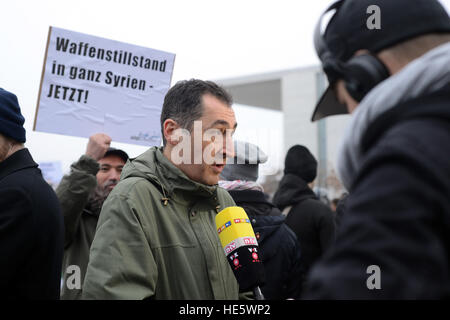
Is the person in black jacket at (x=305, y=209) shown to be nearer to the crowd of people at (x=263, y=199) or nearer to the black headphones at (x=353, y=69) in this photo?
the crowd of people at (x=263, y=199)

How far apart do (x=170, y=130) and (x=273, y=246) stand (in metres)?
1.42

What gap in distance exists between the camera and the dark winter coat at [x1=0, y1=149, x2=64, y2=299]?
2.29 meters

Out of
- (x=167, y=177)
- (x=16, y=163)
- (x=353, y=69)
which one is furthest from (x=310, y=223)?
(x=353, y=69)

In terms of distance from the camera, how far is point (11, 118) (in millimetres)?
2699

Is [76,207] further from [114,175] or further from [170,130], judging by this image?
[170,130]

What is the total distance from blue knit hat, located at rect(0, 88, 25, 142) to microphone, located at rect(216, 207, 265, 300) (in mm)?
1411

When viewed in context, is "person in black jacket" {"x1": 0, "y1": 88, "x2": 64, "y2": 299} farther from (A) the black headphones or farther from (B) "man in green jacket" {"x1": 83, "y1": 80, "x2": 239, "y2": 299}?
(A) the black headphones

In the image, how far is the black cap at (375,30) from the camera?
1168mm

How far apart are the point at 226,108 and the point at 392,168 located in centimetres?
172

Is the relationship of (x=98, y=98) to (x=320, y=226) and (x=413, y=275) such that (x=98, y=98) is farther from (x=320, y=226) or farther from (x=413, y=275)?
(x=413, y=275)

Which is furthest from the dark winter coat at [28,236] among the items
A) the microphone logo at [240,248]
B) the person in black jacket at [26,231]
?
the microphone logo at [240,248]

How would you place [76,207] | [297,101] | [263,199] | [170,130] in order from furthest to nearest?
[297,101]
[76,207]
[263,199]
[170,130]

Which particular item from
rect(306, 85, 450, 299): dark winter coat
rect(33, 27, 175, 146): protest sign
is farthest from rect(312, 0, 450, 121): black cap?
rect(33, 27, 175, 146): protest sign

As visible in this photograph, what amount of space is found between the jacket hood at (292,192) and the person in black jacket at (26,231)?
276cm
